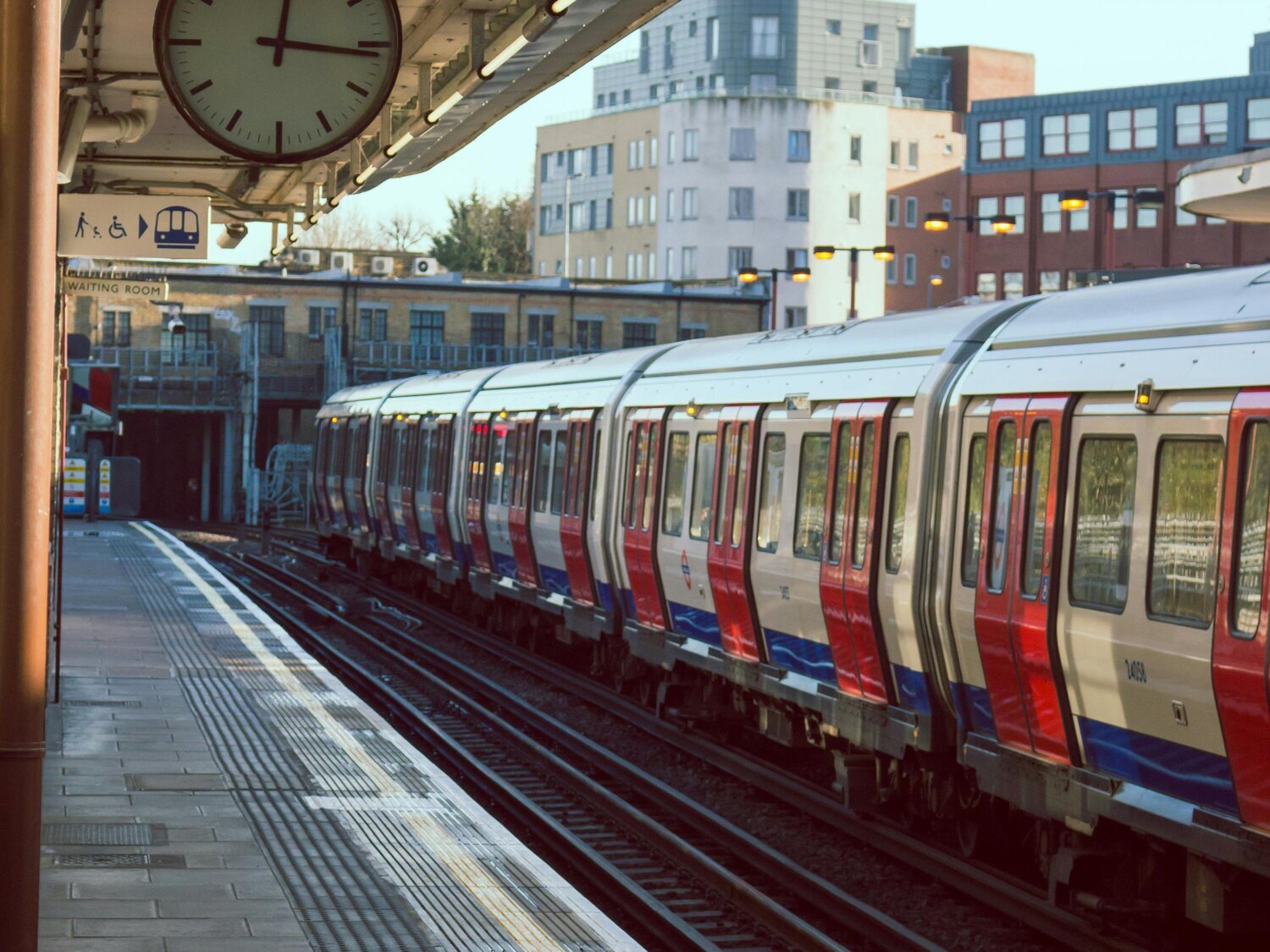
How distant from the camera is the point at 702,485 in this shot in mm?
17297

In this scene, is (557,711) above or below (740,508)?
below

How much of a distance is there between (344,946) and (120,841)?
260cm

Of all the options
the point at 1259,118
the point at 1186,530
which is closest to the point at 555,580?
the point at 1186,530

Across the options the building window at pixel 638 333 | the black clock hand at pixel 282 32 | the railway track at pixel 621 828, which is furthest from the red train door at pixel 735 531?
the building window at pixel 638 333

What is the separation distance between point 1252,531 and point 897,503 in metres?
4.14

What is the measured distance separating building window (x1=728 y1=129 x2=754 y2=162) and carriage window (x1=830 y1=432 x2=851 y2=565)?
78.5 metres

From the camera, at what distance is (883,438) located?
42.4 feet

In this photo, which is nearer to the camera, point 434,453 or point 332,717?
point 332,717

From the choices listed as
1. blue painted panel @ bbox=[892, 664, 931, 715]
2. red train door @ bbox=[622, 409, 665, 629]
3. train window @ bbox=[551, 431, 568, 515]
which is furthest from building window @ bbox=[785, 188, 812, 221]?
blue painted panel @ bbox=[892, 664, 931, 715]

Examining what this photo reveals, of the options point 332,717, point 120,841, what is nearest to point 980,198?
point 332,717

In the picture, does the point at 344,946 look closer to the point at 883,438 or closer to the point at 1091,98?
the point at 883,438

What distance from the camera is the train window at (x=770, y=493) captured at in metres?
15.2

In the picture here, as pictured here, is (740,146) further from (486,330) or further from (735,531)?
(735,531)

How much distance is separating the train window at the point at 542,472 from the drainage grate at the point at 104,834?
1285cm
